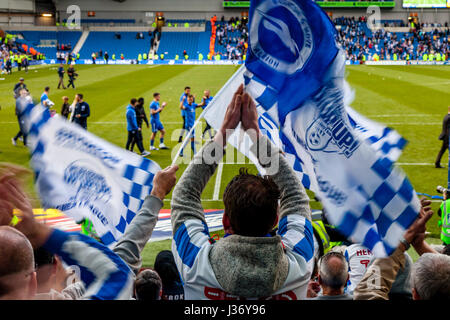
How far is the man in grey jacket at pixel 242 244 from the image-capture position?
2211 millimetres

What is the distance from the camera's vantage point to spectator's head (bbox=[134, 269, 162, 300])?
3.34 m

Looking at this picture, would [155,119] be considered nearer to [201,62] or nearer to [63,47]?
[201,62]

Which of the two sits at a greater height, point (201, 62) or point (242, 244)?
point (242, 244)

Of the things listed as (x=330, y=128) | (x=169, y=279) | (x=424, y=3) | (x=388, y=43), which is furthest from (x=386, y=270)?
(x=424, y=3)

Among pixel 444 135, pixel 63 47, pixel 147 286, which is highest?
pixel 147 286

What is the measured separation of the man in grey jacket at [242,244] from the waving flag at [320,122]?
123 cm

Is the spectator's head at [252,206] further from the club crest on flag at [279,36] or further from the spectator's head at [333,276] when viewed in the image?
the club crest on flag at [279,36]

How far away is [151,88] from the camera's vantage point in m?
31.5

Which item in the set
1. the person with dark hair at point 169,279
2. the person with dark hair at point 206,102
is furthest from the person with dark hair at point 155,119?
the person with dark hair at point 169,279

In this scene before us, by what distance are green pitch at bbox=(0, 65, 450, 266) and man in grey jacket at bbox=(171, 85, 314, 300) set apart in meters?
2.09

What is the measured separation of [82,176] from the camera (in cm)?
412

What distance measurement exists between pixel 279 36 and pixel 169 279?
8.32 ft

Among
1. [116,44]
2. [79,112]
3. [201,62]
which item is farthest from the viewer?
[116,44]
